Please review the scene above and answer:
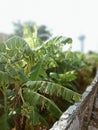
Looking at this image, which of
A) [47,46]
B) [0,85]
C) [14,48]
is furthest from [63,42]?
[0,85]

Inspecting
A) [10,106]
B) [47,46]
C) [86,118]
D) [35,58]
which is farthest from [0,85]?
[86,118]

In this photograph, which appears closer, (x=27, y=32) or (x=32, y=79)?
(x=32, y=79)

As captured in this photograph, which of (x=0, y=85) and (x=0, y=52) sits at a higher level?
(x=0, y=52)

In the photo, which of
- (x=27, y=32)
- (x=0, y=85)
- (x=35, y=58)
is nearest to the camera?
(x=0, y=85)

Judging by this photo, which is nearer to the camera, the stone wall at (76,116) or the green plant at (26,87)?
the stone wall at (76,116)

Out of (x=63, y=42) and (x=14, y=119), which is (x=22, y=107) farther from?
(x=63, y=42)

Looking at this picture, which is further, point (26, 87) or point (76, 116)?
point (26, 87)

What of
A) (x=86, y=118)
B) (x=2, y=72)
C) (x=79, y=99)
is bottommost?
(x=86, y=118)

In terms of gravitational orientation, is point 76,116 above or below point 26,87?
below

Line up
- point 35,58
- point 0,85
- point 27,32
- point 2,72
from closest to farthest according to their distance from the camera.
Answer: point 2,72, point 0,85, point 35,58, point 27,32

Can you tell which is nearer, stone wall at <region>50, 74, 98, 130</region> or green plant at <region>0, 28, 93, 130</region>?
stone wall at <region>50, 74, 98, 130</region>

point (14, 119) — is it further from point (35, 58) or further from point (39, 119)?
point (35, 58)
